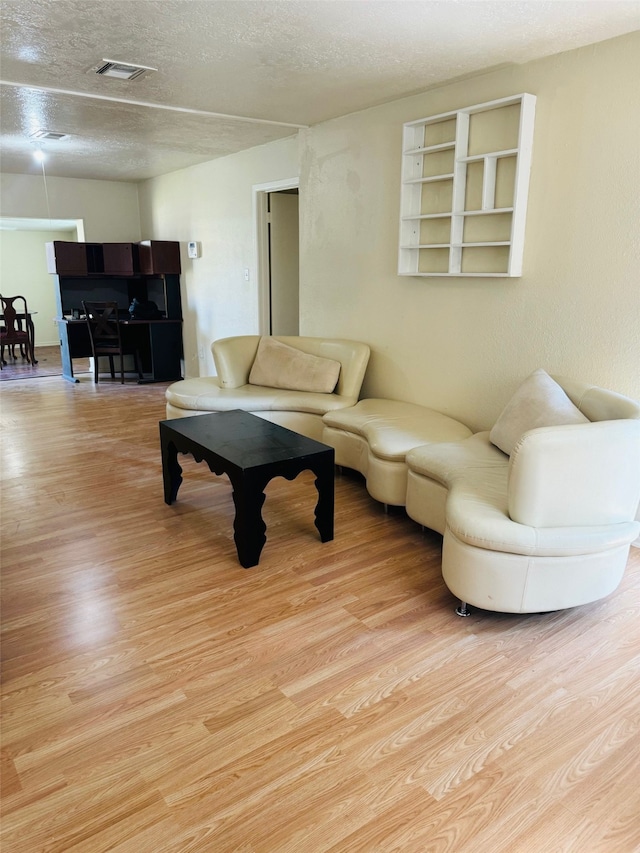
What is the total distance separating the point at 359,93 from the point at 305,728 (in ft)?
12.0

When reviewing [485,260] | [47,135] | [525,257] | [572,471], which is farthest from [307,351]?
[47,135]

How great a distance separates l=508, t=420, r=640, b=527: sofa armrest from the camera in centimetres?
222

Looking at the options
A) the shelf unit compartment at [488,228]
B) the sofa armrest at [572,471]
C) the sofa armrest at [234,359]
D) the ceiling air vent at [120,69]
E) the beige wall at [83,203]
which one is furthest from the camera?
the beige wall at [83,203]

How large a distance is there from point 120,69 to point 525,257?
2509 millimetres

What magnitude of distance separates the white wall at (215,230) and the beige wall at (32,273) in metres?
3.52

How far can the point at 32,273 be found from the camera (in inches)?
412

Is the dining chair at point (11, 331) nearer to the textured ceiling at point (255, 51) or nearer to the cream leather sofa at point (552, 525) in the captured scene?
the textured ceiling at point (255, 51)

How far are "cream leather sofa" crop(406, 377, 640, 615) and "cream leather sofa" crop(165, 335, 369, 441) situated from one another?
2.02 m

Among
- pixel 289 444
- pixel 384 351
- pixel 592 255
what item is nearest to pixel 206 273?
pixel 384 351

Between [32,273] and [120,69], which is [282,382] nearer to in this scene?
[120,69]

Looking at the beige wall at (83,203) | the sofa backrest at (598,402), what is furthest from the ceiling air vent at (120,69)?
the beige wall at (83,203)

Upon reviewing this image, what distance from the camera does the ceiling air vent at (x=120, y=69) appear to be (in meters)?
3.22

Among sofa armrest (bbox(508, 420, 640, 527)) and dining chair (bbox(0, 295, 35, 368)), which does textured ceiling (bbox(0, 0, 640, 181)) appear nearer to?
sofa armrest (bbox(508, 420, 640, 527))

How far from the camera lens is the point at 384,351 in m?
4.43
